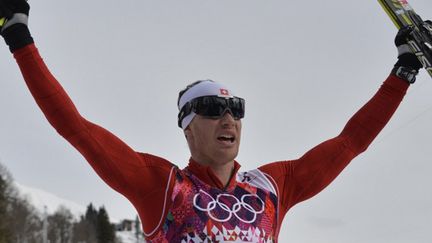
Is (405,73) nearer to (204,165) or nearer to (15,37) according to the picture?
(204,165)

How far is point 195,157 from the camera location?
3619 millimetres

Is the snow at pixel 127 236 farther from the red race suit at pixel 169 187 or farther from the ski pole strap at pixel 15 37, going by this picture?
the ski pole strap at pixel 15 37

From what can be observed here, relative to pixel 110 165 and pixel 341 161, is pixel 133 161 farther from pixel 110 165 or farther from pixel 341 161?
pixel 341 161

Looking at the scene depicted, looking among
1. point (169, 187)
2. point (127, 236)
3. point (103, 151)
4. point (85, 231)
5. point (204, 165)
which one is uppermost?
point (127, 236)

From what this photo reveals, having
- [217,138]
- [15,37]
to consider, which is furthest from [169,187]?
[15,37]

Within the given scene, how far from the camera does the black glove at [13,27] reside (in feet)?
10.1

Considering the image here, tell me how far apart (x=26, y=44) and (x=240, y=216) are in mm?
1543

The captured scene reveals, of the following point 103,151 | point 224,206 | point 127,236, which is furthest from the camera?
point 127,236

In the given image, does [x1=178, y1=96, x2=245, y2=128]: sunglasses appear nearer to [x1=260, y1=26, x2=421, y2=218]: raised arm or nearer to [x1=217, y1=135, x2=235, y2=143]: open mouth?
[x1=217, y1=135, x2=235, y2=143]: open mouth

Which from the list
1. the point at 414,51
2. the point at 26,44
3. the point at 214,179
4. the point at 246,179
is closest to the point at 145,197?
the point at 214,179

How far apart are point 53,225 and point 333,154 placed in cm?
9091

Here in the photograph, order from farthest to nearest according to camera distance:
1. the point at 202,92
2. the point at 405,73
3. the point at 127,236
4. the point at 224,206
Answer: the point at 127,236, the point at 405,73, the point at 202,92, the point at 224,206

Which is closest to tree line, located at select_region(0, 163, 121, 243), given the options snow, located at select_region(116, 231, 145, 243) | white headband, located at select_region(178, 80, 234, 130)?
snow, located at select_region(116, 231, 145, 243)

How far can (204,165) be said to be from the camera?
3553mm
